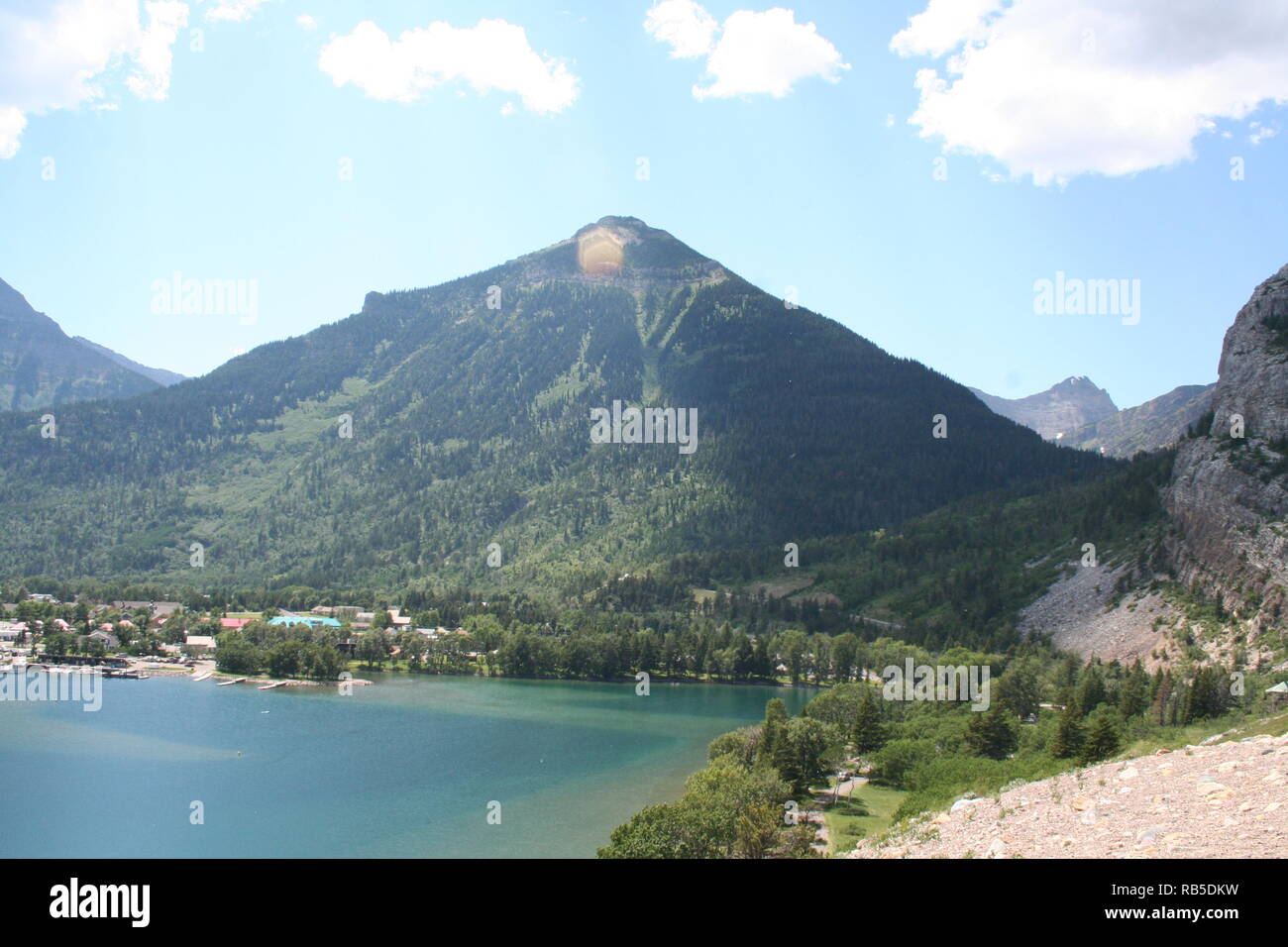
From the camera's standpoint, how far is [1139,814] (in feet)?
83.3

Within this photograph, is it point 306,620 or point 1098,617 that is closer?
point 1098,617

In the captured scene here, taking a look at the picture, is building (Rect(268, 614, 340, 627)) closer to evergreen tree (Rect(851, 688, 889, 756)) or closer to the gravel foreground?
evergreen tree (Rect(851, 688, 889, 756))

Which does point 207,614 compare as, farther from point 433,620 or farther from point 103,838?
point 103,838

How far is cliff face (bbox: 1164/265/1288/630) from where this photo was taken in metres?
83.8

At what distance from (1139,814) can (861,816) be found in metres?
28.6

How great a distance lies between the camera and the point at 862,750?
68.1m

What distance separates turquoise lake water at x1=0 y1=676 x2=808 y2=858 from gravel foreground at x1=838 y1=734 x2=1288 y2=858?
21.5m

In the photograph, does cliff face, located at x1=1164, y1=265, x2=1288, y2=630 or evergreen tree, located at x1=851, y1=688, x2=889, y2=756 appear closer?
evergreen tree, located at x1=851, y1=688, x2=889, y2=756
